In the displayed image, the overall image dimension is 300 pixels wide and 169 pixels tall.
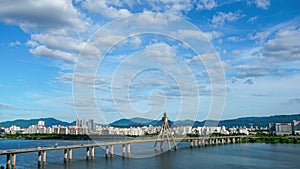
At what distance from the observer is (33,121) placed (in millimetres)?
124000

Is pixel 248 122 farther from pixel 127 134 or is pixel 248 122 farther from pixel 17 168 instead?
pixel 17 168

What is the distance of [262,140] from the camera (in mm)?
51438

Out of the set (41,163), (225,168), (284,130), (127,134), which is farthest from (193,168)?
(284,130)

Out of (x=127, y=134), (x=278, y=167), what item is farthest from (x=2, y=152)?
(x=127, y=134)

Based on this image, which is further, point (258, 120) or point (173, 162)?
point (258, 120)

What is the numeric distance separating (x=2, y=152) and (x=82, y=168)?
14.0 ft

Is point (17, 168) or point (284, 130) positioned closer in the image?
point (17, 168)

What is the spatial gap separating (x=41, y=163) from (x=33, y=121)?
113m

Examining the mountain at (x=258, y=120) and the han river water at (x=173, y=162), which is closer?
the han river water at (x=173, y=162)

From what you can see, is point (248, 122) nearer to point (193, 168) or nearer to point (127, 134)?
point (127, 134)

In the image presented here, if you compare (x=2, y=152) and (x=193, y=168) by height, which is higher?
(x=2, y=152)

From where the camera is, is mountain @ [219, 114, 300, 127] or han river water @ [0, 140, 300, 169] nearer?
han river water @ [0, 140, 300, 169]

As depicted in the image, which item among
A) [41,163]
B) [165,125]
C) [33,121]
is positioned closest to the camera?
[41,163]

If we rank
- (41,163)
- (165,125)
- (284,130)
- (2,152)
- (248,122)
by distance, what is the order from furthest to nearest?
(248,122) < (284,130) < (165,125) < (41,163) < (2,152)
